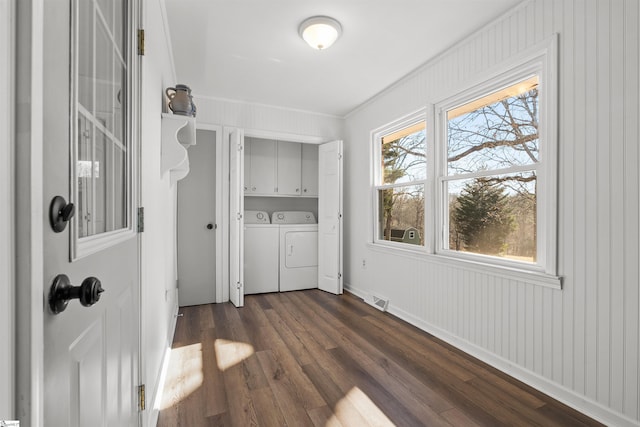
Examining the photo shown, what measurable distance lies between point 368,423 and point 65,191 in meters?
1.70

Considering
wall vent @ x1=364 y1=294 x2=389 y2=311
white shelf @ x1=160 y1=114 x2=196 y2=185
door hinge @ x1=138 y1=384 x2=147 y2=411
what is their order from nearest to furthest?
door hinge @ x1=138 y1=384 x2=147 y2=411, white shelf @ x1=160 y1=114 x2=196 y2=185, wall vent @ x1=364 y1=294 x2=389 y2=311

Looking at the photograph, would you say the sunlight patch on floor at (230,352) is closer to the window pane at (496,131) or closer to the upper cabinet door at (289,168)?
the window pane at (496,131)

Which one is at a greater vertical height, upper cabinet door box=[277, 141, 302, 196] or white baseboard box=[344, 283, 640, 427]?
upper cabinet door box=[277, 141, 302, 196]

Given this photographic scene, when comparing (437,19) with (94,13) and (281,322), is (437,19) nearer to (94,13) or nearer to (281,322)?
(94,13)

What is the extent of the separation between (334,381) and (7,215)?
194 cm

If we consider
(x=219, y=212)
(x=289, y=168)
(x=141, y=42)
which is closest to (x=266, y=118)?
(x=289, y=168)

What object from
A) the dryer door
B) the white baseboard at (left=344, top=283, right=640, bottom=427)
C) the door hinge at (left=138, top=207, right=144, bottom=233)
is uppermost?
the door hinge at (left=138, top=207, right=144, bottom=233)

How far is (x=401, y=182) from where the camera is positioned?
324 centimetres

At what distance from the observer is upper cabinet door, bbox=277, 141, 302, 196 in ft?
14.6

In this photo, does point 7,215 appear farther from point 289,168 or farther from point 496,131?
point 289,168

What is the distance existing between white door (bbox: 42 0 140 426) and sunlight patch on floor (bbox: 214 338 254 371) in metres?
0.96

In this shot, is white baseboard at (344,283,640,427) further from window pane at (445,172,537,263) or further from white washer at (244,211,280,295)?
white washer at (244,211,280,295)

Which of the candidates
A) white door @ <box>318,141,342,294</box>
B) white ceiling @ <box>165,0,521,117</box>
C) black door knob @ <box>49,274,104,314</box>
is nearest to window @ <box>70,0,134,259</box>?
black door knob @ <box>49,274,104,314</box>

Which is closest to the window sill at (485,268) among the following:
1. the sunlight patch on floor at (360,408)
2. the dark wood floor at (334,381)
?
the dark wood floor at (334,381)
